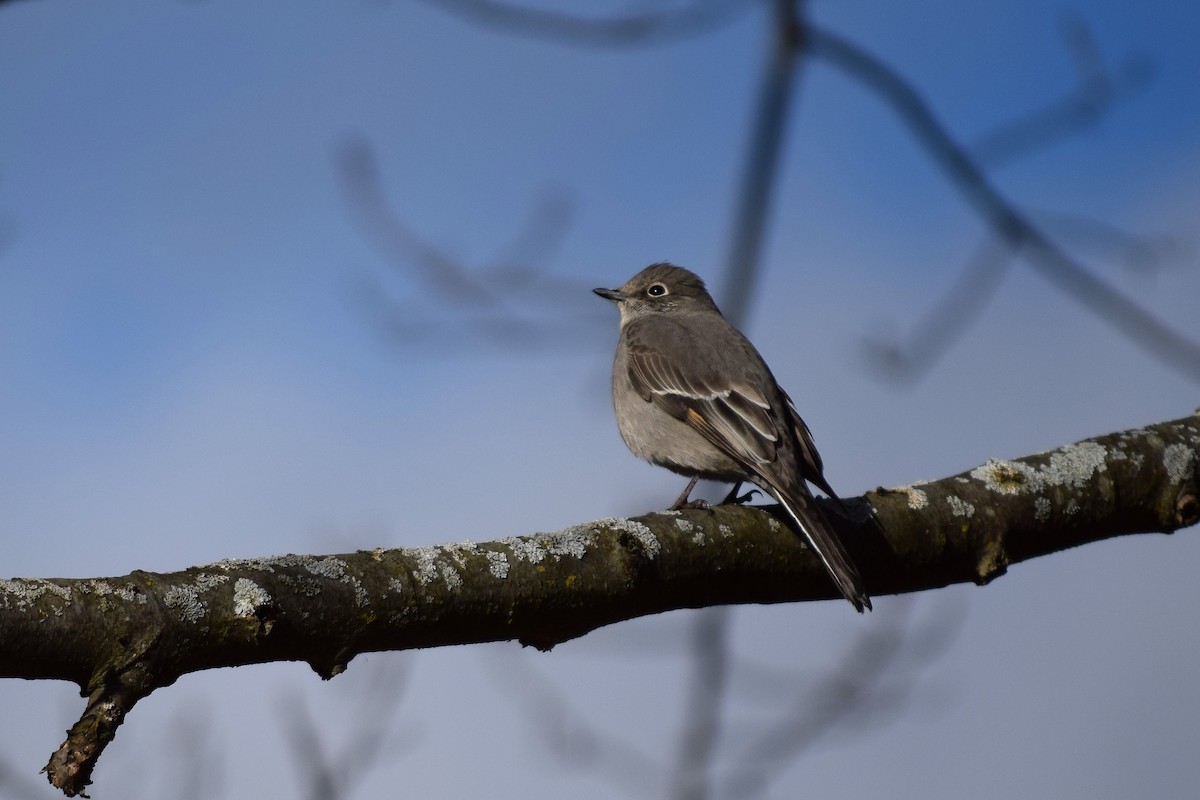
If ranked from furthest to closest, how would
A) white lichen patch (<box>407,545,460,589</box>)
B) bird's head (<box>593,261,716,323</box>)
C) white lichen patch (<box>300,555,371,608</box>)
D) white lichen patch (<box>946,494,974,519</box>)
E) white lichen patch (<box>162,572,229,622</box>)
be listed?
bird's head (<box>593,261,716,323</box>) < white lichen patch (<box>946,494,974,519</box>) < white lichen patch (<box>407,545,460,589</box>) < white lichen patch (<box>300,555,371,608</box>) < white lichen patch (<box>162,572,229,622</box>)

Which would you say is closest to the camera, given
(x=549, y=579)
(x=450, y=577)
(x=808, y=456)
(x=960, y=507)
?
(x=450, y=577)

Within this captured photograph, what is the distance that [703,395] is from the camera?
631 cm

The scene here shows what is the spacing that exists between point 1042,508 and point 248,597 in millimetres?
3171

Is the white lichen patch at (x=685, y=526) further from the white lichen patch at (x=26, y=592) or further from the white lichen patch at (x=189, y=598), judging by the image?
the white lichen patch at (x=26, y=592)

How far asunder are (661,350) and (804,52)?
2941 millimetres

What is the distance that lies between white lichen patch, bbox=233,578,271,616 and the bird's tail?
2.03 m

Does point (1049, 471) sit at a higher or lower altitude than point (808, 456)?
higher

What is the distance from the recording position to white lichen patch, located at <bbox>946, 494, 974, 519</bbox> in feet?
15.1

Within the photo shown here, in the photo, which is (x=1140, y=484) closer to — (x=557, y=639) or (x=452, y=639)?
(x=557, y=639)

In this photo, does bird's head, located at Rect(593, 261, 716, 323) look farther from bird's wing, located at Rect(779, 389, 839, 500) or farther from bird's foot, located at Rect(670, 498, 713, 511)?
bird's foot, located at Rect(670, 498, 713, 511)

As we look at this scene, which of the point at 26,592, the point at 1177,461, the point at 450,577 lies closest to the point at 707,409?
the point at 1177,461

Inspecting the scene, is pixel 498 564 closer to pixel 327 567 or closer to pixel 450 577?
pixel 450 577

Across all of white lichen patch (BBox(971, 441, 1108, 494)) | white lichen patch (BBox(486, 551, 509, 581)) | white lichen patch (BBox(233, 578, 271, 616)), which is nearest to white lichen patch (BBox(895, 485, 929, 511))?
white lichen patch (BBox(971, 441, 1108, 494))

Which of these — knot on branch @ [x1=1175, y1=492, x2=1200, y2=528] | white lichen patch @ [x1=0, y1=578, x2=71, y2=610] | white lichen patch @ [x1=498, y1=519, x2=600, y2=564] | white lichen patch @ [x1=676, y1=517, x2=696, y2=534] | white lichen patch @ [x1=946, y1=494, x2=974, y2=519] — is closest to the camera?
white lichen patch @ [x1=0, y1=578, x2=71, y2=610]
